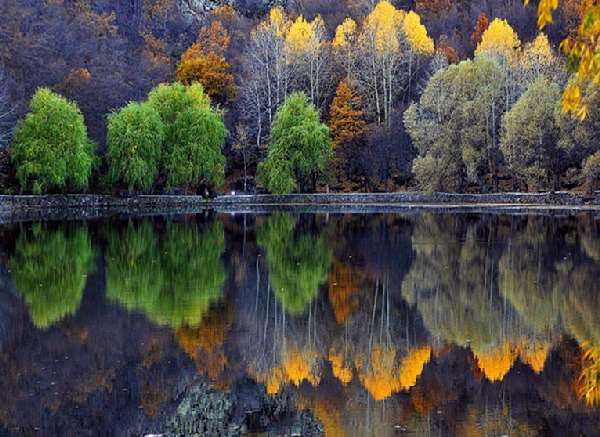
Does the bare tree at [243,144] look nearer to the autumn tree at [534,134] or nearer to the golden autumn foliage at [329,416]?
the autumn tree at [534,134]

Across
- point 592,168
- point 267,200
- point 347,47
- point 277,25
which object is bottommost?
point 267,200

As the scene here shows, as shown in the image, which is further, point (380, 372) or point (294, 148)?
point (294, 148)

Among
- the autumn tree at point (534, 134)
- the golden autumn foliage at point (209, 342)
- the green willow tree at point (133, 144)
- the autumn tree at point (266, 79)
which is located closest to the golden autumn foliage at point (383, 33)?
the autumn tree at point (266, 79)

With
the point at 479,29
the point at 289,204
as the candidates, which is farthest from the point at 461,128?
the point at 479,29

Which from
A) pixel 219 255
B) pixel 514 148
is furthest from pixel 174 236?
pixel 514 148

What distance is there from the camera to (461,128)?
61.4m

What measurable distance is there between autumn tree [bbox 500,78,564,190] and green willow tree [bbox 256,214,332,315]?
22.7 metres

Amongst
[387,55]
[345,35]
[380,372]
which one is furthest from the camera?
[345,35]

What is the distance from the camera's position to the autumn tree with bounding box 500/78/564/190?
57.6m

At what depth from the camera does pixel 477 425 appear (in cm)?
1049

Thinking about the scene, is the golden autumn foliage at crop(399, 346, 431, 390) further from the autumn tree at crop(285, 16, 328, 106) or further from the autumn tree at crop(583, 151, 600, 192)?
the autumn tree at crop(285, 16, 328, 106)

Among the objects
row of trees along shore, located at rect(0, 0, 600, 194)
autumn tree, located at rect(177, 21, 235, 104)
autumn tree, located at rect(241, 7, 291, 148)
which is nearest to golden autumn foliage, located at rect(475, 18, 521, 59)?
row of trees along shore, located at rect(0, 0, 600, 194)

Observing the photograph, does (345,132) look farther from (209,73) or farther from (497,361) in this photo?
(497,361)

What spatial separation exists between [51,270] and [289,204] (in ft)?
138
